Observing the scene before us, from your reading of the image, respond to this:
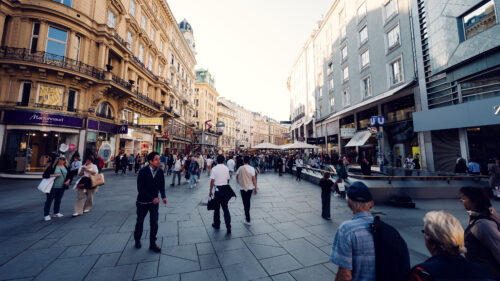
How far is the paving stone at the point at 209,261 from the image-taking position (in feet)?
11.0

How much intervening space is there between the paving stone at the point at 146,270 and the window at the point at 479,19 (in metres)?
16.8

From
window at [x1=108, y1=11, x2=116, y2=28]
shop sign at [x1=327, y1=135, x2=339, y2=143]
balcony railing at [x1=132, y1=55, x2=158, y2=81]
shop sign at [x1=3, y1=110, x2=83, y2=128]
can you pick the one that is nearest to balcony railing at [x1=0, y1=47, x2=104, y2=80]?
shop sign at [x1=3, y1=110, x2=83, y2=128]

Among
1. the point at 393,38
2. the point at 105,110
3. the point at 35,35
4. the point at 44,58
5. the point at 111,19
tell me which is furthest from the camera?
the point at 111,19

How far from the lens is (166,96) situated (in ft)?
93.8

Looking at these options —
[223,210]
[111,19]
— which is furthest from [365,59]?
[111,19]

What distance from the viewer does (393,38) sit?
1588 cm

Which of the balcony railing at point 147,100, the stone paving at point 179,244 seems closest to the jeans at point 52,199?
the stone paving at point 179,244

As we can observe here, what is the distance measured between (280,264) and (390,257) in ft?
7.93

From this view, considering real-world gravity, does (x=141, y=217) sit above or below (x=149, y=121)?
below

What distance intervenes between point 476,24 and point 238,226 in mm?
15803

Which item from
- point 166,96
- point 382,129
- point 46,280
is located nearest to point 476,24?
point 382,129

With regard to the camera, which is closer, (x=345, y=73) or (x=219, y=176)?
(x=219, y=176)

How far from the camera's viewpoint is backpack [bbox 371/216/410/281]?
4.89 ft

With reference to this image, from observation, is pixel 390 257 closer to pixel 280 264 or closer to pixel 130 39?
pixel 280 264
